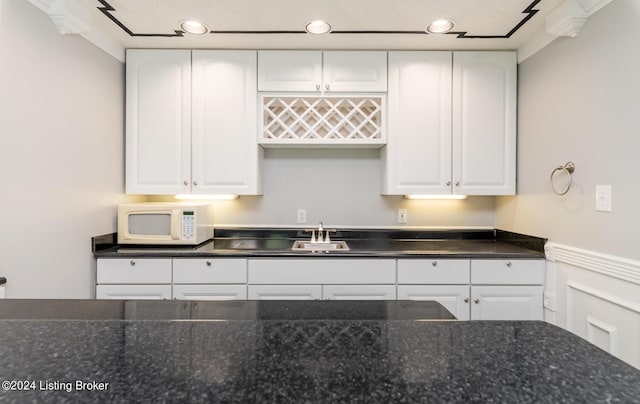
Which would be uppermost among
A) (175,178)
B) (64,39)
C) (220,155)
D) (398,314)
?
(64,39)

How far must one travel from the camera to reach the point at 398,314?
2.80 ft

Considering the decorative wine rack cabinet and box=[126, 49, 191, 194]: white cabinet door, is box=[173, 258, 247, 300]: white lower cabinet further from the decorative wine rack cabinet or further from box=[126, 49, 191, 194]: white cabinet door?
the decorative wine rack cabinet

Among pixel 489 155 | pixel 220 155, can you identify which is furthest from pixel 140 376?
pixel 489 155

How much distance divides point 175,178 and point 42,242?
0.87 metres

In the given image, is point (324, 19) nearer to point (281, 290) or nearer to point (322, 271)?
point (322, 271)

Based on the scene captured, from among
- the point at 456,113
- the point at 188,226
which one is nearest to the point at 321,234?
the point at 188,226

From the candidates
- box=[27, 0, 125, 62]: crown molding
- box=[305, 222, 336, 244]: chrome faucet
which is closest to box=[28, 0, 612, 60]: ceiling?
box=[27, 0, 125, 62]: crown molding

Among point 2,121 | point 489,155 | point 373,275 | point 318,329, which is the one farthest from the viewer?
point 489,155

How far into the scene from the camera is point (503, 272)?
210cm

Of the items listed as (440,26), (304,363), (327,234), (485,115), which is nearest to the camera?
(304,363)

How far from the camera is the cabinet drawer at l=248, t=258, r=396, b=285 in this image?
6.86 feet

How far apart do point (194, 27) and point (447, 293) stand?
2.29 meters

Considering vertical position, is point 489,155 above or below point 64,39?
below

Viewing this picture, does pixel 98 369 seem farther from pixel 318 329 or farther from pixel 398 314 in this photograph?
pixel 398 314
